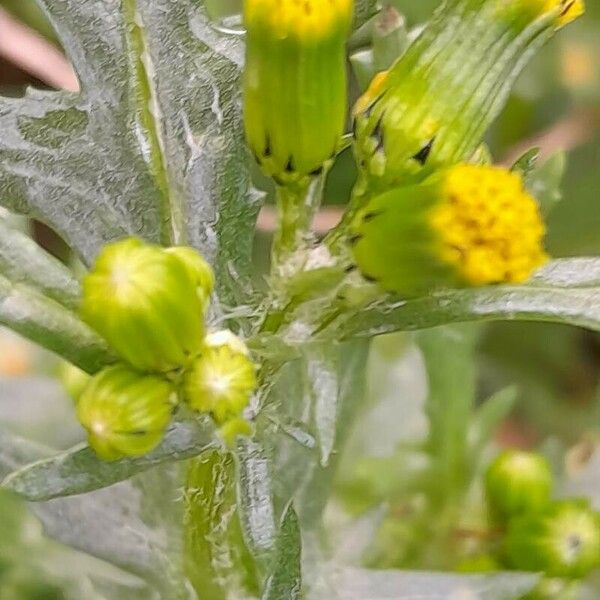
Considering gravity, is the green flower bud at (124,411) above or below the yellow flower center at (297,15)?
below

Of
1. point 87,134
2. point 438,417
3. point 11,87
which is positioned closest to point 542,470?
point 438,417

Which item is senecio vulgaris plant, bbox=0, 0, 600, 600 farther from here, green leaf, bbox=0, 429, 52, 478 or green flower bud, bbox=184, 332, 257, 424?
green leaf, bbox=0, 429, 52, 478

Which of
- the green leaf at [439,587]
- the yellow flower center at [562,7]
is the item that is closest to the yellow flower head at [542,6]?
the yellow flower center at [562,7]

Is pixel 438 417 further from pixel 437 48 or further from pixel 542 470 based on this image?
pixel 437 48

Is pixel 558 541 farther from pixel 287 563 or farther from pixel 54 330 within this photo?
pixel 54 330

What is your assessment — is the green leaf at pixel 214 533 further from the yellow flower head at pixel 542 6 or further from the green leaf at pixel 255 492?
the yellow flower head at pixel 542 6

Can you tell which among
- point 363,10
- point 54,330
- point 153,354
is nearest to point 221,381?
point 153,354

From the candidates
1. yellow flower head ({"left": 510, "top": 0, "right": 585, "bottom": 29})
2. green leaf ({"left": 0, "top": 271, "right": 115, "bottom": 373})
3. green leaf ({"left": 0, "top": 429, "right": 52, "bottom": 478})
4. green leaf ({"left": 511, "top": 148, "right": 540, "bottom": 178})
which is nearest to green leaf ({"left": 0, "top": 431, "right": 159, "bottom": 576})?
green leaf ({"left": 0, "top": 429, "right": 52, "bottom": 478})
